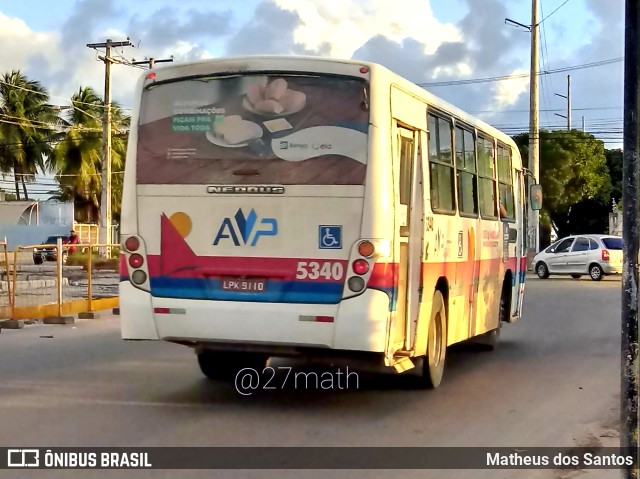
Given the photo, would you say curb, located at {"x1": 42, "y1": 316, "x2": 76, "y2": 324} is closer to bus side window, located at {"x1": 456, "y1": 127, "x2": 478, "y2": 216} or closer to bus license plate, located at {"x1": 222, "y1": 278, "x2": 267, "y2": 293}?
bus side window, located at {"x1": 456, "y1": 127, "x2": 478, "y2": 216}

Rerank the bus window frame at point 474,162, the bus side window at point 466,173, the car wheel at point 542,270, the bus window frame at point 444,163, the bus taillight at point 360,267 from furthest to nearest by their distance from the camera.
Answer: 1. the car wheel at point 542,270
2. the bus side window at point 466,173
3. the bus window frame at point 474,162
4. the bus window frame at point 444,163
5. the bus taillight at point 360,267

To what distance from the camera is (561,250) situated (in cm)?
3453

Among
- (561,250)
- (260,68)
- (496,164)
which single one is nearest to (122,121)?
(561,250)

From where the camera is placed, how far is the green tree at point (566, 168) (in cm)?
5703

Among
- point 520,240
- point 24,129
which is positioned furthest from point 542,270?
point 24,129

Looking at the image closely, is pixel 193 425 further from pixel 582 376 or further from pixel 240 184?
pixel 582 376

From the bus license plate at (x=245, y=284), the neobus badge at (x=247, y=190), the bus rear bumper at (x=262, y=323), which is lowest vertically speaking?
the bus rear bumper at (x=262, y=323)

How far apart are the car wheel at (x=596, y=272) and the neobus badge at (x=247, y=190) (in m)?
26.8

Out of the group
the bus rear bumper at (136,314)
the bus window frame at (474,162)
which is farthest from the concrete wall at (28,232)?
the bus rear bumper at (136,314)

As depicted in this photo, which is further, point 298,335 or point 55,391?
point 55,391

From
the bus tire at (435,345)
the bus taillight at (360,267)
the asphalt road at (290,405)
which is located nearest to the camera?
the asphalt road at (290,405)

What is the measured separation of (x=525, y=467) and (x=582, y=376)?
4814 millimetres

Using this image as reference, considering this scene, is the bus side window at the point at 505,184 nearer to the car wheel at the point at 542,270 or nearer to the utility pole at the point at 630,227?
the utility pole at the point at 630,227

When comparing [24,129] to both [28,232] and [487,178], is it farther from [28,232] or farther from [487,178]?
[487,178]
